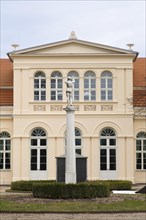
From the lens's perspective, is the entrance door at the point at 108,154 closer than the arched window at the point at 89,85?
Yes

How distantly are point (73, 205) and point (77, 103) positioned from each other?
2204 centimetres

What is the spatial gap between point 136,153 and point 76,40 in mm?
8633

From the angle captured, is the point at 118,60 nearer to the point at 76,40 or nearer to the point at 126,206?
the point at 76,40

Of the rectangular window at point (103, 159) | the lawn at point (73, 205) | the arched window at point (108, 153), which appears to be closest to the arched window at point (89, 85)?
the arched window at point (108, 153)

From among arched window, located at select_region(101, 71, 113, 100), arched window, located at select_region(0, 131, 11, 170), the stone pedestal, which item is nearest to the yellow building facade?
arched window, located at select_region(101, 71, 113, 100)

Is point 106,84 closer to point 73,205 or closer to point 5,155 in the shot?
point 5,155

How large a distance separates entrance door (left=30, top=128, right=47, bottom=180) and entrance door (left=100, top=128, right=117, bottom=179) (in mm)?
3784

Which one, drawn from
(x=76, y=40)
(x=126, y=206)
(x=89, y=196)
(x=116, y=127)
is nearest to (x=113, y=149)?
(x=116, y=127)

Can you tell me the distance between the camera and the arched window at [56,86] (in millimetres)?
45031

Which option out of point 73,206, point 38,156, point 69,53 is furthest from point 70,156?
point 69,53

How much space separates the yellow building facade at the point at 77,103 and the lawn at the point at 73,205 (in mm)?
17824

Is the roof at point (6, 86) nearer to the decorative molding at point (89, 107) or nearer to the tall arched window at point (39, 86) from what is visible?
the tall arched window at point (39, 86)

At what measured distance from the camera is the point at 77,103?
4497 cm

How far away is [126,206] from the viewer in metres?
→ 22.8
